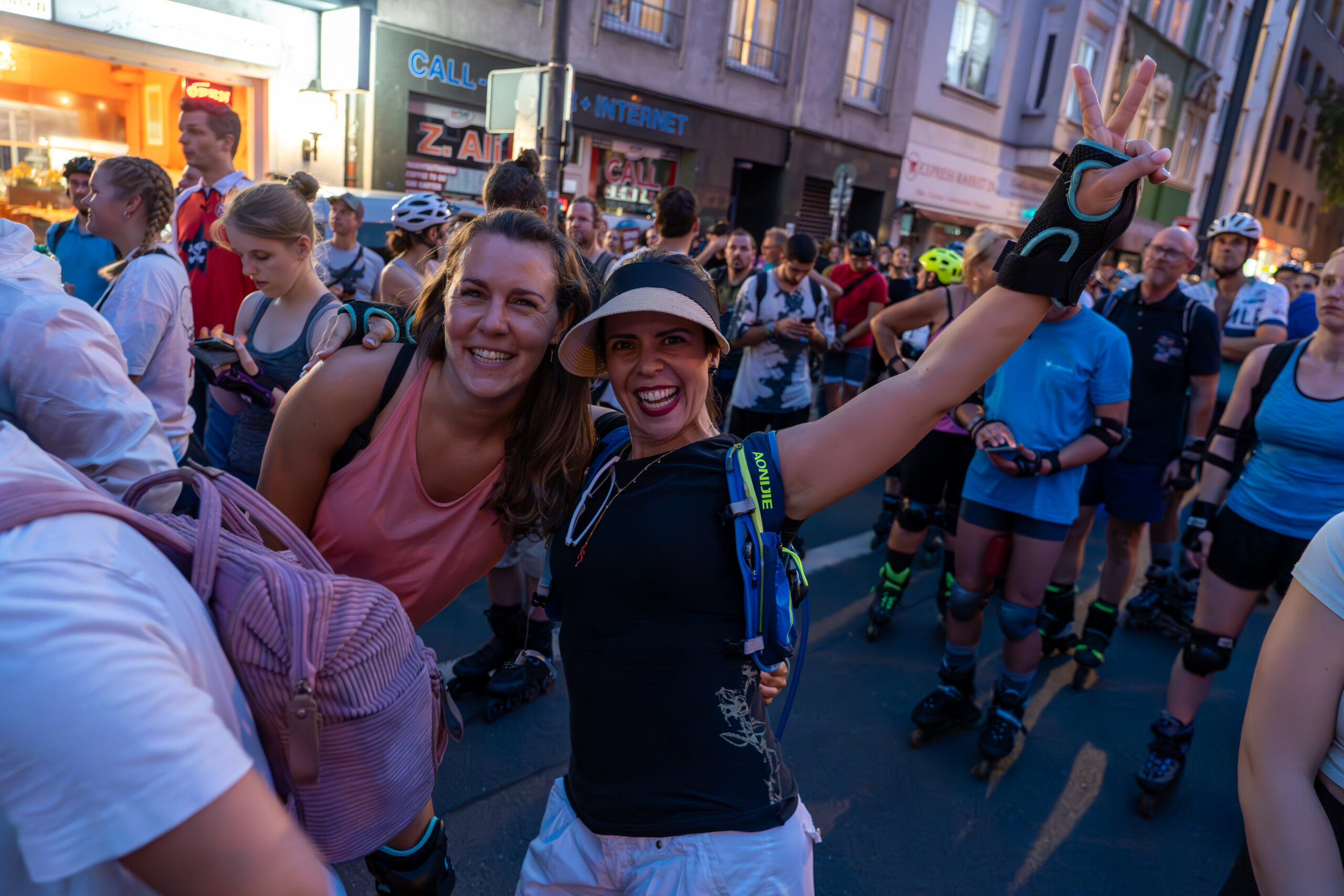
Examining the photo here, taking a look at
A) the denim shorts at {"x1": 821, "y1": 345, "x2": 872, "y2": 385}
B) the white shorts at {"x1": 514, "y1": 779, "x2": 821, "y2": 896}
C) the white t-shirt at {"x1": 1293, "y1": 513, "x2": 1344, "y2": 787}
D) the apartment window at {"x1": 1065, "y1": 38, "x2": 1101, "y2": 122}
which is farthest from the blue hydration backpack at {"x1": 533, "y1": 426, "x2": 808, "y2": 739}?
the apartment window at {"x1": 1065, "y1": 38, "x2": 1101, "y2": 122}

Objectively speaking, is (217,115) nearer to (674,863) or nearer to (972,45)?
(674,863)

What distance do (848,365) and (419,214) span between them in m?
4.49

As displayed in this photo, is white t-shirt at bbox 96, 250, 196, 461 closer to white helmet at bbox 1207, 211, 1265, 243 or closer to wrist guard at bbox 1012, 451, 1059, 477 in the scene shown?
wrist guard at bbox 1012, 451, 1059, 477

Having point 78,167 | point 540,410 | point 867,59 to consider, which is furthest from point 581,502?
point 867,59

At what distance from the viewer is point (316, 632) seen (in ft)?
3.43

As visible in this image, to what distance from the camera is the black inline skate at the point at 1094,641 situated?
4.11m

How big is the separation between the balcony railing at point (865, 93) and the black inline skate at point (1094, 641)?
17107mm

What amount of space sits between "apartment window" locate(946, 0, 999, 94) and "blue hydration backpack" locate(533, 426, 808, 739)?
22909mm

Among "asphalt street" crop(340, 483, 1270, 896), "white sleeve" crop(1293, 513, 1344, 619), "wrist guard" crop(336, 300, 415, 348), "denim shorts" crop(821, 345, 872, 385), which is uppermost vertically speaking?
"wrist guard" crop(336, 300, 415, 348)

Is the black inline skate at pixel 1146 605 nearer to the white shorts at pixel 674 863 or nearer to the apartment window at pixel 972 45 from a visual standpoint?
the white shorts at pixel 674 863

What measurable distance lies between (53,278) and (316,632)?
1.37 metres

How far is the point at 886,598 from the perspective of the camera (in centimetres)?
445

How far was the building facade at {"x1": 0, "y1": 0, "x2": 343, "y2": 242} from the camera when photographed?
932 centimetres

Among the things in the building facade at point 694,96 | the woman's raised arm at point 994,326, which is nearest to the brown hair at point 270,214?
the woman's raised arm at point 994,326
